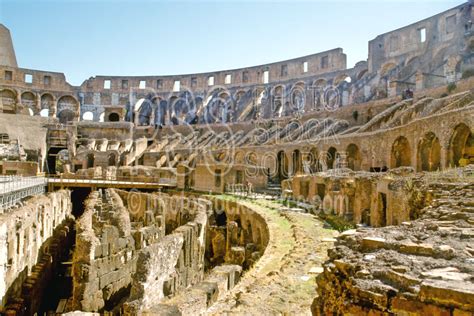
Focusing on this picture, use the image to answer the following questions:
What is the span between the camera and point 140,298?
6.51 metres

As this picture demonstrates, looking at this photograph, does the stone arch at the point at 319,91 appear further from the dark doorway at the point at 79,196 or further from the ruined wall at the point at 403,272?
the ruined wall at the point at 403,272

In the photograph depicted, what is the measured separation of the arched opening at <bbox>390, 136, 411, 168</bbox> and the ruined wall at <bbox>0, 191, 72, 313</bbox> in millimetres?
17498

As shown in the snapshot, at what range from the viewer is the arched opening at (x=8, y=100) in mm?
49562

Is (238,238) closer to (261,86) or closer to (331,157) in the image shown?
(331,157)

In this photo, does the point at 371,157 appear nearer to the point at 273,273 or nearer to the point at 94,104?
the point at 273,273

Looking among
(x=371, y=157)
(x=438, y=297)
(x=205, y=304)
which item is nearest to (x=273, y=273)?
(x=205, y=304)

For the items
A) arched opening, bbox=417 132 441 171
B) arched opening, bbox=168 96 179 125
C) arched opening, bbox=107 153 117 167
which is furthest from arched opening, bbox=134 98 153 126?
arched opening, bbox=417 132 441 171

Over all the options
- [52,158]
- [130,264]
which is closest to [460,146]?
[130,264]

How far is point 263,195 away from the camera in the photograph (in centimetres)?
2161

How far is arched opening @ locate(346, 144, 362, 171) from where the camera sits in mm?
24639

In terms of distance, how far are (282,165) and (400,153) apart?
40.4 feet

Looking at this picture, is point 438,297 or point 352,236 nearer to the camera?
point 438,297

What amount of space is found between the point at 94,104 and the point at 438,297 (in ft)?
188

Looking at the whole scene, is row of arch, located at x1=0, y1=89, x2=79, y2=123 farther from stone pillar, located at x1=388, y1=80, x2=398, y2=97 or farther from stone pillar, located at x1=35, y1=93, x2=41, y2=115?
stone pillar, located at x1=388, y1=80, x2=398, y2=97
